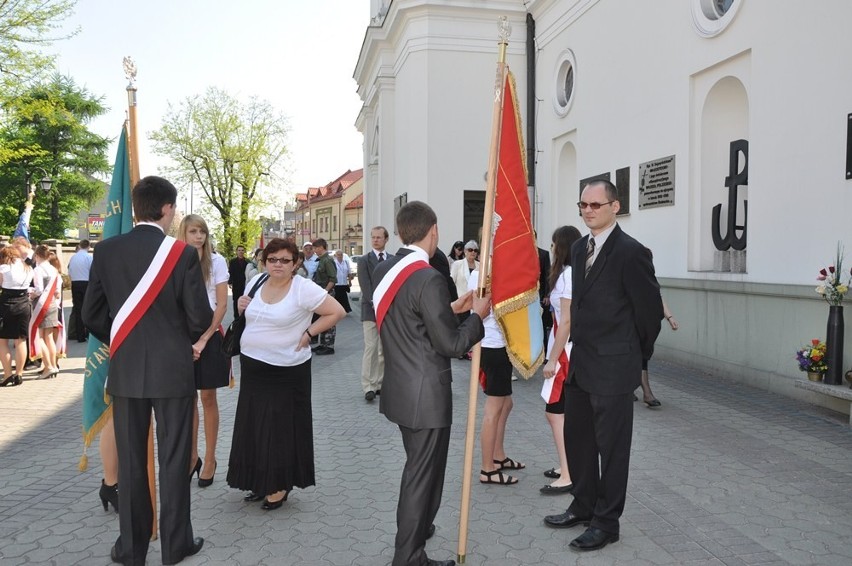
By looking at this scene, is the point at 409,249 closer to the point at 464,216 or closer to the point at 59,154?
the point at 464,216

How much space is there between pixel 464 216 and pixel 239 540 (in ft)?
46.7

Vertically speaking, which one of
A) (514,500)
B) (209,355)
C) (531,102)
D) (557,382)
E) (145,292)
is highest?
(531,102)

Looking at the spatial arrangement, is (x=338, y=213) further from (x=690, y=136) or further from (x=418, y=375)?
(x=418, y=375)

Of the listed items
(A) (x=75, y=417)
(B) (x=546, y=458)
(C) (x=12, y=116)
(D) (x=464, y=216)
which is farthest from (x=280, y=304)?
(C) (x=12, y=116)

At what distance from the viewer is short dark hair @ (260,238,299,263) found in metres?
4.73

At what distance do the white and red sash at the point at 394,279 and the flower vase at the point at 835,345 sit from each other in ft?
17.9

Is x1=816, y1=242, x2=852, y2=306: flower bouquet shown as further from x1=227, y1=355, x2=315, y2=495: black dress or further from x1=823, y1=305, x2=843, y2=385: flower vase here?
x1=227, y1=355, x2=315, y2=495: black dress

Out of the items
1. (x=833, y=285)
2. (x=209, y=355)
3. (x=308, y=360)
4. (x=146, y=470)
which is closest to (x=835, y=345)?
(x=833, y=285)

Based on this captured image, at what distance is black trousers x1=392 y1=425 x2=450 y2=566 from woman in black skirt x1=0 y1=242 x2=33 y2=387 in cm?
815

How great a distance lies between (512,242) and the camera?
4.49 meters

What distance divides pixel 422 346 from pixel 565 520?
5.64 ft

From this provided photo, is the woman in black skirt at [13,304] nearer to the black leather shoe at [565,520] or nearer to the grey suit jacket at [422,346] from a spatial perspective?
the grey suit jacket at [422,346]

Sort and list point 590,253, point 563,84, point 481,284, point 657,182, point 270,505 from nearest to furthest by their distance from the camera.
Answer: point 481,284 → point 590,253 → point 270,505 → point 657,182 → point 563,84

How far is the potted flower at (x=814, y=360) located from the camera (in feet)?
24.4
